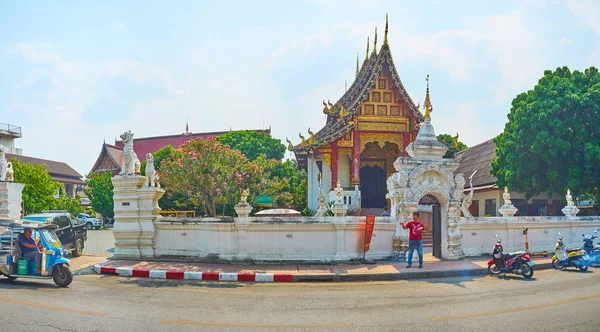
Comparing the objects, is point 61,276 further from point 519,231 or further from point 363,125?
point 363,125

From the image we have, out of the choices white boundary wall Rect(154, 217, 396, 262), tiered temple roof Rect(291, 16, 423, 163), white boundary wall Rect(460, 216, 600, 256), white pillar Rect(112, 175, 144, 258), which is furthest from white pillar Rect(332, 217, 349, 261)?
tiered temple roof Rect(291, 16, 423, 163)

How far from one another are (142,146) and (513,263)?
53045 millimetres

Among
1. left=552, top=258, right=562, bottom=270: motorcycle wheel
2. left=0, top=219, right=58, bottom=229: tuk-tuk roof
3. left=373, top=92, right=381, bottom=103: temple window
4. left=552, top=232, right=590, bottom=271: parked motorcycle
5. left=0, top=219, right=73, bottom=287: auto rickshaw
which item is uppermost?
left=373, top=92, right=381, bottom=103: temple window

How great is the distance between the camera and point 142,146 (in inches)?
2333

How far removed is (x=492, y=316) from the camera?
7.82m

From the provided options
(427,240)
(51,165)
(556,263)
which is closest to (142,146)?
(51,165)

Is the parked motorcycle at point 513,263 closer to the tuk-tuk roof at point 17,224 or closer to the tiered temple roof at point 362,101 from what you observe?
the tuk-tuk roof at point 17,224

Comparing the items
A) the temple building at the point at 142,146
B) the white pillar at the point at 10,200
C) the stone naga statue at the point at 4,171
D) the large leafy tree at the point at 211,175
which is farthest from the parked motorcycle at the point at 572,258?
the temple building at the point at 142,146

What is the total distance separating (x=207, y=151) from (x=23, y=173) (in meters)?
12.5

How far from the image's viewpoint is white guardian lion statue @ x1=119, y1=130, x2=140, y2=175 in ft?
48.0

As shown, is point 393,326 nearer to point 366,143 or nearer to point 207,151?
point 207,151

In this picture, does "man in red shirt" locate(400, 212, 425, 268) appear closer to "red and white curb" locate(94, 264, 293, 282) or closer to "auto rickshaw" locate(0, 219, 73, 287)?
"red and white curb" locate(94, 264, 293, 282)

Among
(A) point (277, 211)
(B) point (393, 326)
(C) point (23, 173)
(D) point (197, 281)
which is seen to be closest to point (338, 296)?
(B) point (393, 326)

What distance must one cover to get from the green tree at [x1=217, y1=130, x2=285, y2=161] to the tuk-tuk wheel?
31023 millimetres
